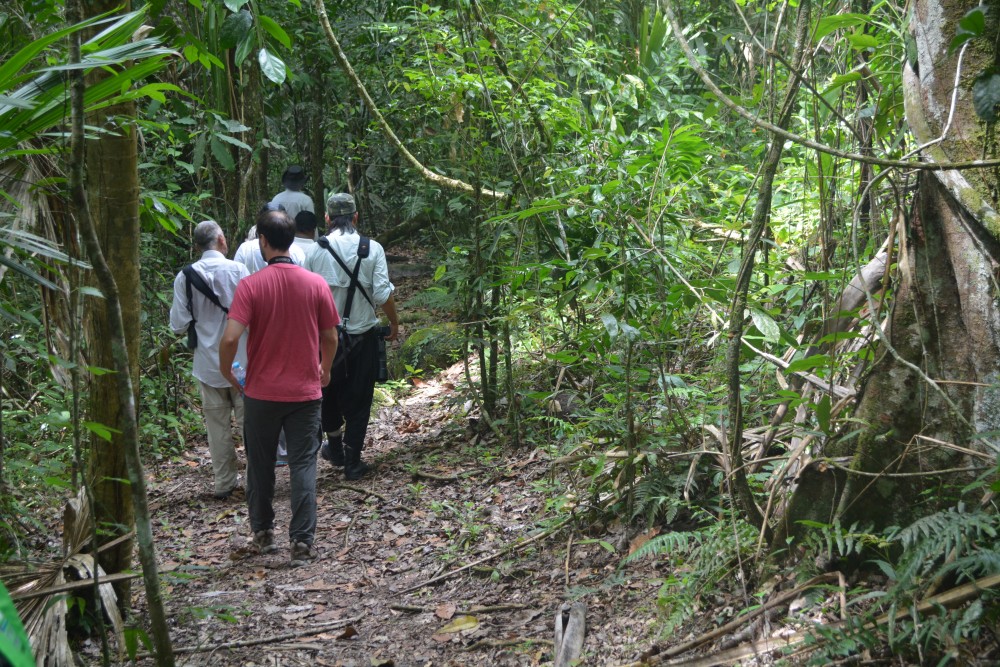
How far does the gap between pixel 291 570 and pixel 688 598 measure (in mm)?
2811

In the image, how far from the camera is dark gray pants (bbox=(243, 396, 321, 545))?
5.04m

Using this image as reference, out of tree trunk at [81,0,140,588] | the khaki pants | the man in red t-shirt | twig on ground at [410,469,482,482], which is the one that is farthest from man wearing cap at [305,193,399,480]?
tree trunk at [81,0,140,588]

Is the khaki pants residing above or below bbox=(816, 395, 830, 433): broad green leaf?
below

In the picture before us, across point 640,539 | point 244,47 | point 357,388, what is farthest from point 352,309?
point 244,47

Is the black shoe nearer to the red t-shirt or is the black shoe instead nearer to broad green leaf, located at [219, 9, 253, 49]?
the red t-shirt

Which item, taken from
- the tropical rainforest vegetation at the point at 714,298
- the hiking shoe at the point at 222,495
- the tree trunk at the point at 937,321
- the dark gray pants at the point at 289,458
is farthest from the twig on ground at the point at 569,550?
the hiking shoe at the point at 222,495

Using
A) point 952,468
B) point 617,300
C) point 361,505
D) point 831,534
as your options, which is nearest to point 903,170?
point 952,468

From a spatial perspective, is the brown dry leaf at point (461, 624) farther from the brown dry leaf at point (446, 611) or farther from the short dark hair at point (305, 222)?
the short dark hair at point (305, 222)

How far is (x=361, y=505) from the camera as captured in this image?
6168 millimetres

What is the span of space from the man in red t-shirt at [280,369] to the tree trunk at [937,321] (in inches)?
131

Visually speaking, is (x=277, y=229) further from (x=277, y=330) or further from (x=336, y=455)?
(x=336, y=455)

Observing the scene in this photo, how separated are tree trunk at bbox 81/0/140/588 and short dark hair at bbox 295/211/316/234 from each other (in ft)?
10.0

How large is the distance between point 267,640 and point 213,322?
3060 millimetres

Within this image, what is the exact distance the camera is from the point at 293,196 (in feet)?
25.0
